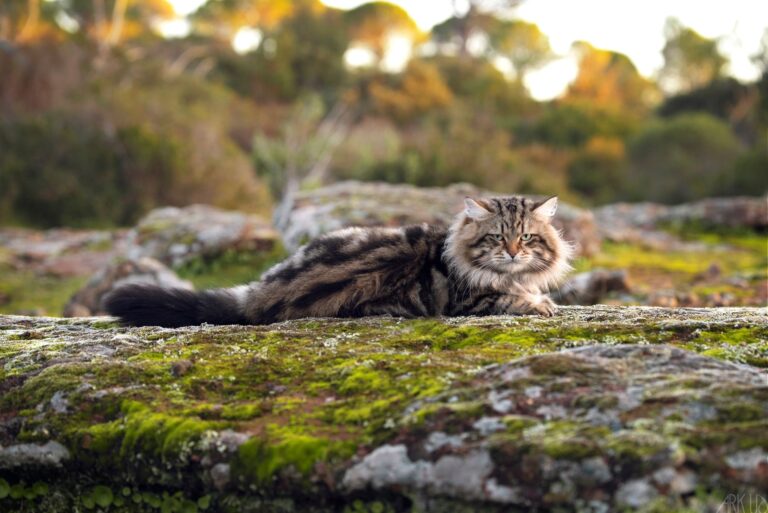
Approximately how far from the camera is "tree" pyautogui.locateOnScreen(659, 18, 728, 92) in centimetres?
4778

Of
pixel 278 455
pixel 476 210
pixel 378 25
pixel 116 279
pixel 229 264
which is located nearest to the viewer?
pixel 278 455

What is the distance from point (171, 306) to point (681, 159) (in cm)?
2841

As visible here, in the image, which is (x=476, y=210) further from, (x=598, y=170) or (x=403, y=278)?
(x=598, y=170)

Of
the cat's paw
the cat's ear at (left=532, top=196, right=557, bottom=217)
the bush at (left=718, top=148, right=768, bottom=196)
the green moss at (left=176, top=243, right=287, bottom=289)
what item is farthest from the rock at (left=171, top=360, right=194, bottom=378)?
the bush at (left=718, top=148, right=768, bottom=196)

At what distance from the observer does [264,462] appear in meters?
3.38

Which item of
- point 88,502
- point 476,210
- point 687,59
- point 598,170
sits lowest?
point 88,502

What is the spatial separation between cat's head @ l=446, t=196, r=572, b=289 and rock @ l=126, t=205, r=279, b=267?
6.89 m

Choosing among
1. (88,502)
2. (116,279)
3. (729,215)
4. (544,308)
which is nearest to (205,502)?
(88,502)

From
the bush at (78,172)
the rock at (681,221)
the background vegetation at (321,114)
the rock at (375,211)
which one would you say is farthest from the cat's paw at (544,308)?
the bush at (78,172)

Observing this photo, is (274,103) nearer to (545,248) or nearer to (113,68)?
(113,68)

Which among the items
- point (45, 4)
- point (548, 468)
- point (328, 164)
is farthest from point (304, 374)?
point (45, 4)

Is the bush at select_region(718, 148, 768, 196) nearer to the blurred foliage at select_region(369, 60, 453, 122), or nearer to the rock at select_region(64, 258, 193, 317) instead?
the blurred foliage at select_region(369, 60, 453, 122)

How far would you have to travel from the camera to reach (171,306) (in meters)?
5.53

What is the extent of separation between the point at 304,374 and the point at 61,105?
21.8 metres
